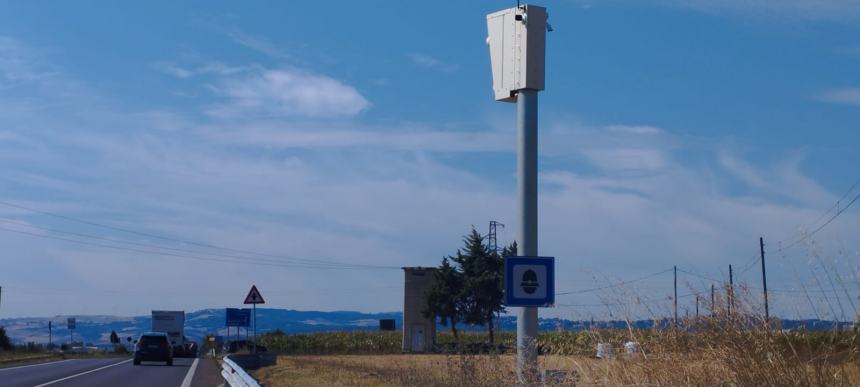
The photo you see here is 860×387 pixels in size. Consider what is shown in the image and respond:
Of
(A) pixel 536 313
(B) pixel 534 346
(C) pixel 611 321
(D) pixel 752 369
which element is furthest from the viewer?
(A) pixel 536 313

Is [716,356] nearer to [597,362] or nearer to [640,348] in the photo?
[640,348]

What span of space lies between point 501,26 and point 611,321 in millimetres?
4582

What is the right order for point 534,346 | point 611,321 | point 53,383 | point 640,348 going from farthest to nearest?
point 53,383 → point 534,346 → point 611,321 → point 640,348

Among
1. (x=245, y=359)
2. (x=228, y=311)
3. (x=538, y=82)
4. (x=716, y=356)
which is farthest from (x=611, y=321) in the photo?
(x=228, y=311)

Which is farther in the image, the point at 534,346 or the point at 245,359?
the point at 245,359

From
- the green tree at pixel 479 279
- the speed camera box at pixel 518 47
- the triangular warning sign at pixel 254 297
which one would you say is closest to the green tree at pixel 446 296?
the green tree at pixel 479 279

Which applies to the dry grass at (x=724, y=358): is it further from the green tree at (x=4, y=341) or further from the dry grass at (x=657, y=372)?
the green tree at (x=4, y=341)

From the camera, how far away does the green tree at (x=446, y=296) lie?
7681cm

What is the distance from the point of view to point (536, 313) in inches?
484

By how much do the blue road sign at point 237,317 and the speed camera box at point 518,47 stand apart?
38.4 m

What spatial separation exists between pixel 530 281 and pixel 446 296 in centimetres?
6574

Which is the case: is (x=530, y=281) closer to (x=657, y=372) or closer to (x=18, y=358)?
(x=657, y=372)

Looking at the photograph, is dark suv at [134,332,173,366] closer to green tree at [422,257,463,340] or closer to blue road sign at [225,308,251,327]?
blue road sign at [225,308,251,327]

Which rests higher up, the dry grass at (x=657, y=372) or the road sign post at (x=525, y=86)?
the road sign post at (x=525, y=86)
